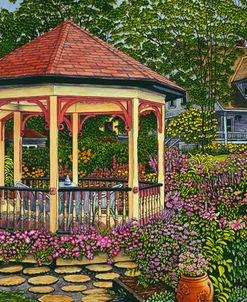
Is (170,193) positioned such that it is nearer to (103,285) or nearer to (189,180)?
(189,180)

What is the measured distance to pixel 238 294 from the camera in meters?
7.70

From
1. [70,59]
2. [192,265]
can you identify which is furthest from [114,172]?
[192,265]

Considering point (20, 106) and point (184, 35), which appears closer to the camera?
point (20, 106)

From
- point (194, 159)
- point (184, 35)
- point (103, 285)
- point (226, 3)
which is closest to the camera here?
point (103, 285)

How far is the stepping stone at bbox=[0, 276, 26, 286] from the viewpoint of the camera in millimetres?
8383

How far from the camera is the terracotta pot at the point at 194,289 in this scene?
6.80 meters

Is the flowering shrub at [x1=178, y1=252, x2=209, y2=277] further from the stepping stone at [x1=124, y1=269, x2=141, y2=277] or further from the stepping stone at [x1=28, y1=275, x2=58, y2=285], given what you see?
the stepping stone at [x1=28, y1=275, x2=58, y2=285]

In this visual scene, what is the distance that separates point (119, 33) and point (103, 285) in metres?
26.2

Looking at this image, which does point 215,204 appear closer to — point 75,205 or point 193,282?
point 75,205

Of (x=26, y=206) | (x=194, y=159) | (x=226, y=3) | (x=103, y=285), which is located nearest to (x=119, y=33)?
(x=226, y=3)

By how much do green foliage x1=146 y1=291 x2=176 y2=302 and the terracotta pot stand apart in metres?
0.32

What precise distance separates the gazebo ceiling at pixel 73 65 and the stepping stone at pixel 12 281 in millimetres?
3794

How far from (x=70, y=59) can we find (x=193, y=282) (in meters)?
5.55

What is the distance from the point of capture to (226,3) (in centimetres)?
3080
